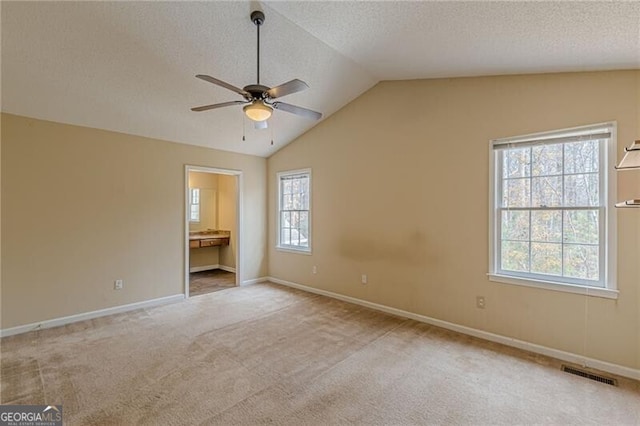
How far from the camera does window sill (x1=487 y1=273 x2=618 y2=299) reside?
2716mm

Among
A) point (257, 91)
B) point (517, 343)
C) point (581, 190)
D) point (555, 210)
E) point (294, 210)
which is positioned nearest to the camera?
point (257, 91)

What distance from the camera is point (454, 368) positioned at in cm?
275

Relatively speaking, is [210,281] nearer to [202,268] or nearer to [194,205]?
[202,268]

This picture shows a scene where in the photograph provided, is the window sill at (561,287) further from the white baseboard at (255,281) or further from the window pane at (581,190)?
the white baseboard at (255,281)

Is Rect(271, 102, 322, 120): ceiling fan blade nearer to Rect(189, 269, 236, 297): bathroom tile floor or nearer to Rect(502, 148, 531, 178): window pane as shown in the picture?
Rect(502, 148, 531, 178): window pane

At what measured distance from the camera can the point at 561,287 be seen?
9.62ft

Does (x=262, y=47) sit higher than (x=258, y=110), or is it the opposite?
(x=262, y=47)

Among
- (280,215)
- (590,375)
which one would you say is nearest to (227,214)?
(280,215)

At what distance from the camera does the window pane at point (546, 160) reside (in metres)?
3.02

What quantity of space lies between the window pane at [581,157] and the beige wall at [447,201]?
20 centimetres

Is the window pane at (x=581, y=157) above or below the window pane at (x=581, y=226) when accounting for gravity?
above

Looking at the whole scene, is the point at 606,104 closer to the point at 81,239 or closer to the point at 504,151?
the point at 504,151

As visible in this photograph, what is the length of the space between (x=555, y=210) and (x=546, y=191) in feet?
0.71

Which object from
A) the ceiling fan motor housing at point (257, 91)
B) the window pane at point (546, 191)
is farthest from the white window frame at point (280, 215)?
the window pane at point (546, 191)
